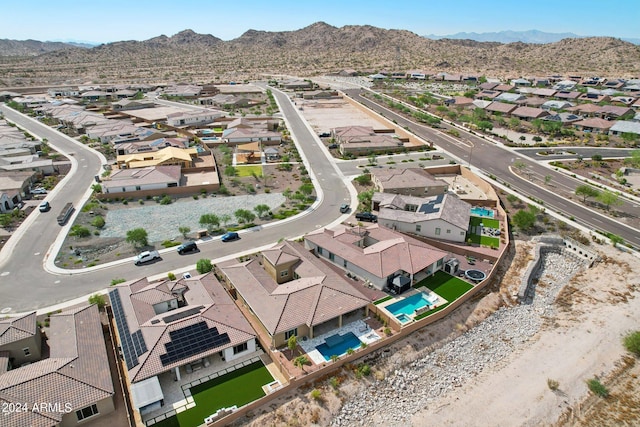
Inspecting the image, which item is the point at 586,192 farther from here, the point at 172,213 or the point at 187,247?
the point at 172,213

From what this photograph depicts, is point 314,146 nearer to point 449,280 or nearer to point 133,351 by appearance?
point 449,280

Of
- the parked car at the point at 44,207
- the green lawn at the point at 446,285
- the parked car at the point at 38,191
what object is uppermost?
the parked car at the point at 38,191

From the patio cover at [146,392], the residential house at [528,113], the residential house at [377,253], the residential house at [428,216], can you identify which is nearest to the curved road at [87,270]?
the residential house at [377,253]

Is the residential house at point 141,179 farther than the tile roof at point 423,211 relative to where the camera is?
Yes

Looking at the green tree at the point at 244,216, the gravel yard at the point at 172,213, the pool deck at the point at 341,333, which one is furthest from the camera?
the green tree at the point at 244,216

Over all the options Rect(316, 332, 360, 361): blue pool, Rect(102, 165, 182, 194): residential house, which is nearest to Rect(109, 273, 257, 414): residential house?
Rect(316, 332, 360, 361): blue pool

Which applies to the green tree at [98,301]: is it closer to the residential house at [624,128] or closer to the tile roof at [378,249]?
the tile roof at [378,249]

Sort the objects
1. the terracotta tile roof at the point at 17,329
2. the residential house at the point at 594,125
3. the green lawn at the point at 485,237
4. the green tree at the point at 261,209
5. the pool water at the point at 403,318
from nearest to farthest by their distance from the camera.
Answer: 1. the terracotta tile roof at the point at 17,329
2. the pool water at the point at 403,318
3. the green lawn at the point at 485,237
4. the green tree at the point at 261,209
5. the residential house at the point at 594,125
